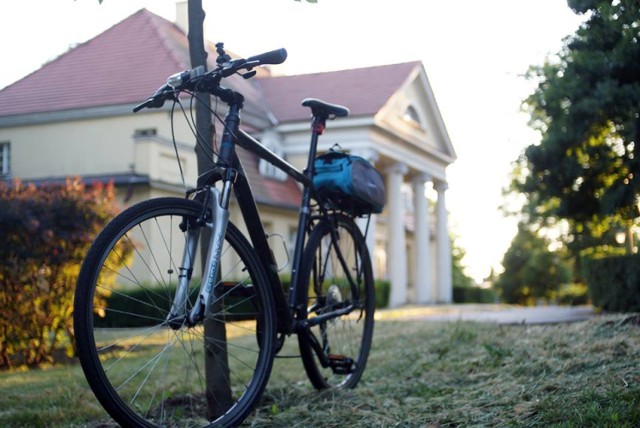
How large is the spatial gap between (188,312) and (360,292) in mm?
2092

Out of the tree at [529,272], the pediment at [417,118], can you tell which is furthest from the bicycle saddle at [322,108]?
the tree at [529,272]

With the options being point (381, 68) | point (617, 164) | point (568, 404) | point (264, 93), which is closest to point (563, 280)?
point (381, 68)

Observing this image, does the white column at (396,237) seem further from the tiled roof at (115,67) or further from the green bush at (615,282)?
the green bush at (615,282)

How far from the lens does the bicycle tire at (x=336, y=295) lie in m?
4.85

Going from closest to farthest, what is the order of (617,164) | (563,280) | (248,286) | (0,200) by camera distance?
(248,286) < (0,200) < (617,164) < (563,280)

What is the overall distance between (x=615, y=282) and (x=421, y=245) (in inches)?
889

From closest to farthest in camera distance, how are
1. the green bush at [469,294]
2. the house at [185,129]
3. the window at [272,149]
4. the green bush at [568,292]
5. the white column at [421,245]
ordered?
the house at [185,129]
the window at [272,149]
the white column at [421,245]
the green bush at [568,292]
the green bush at [469,294]

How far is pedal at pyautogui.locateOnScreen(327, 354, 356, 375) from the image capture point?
16.7 feet

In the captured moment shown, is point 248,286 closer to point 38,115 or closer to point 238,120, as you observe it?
point 238,120

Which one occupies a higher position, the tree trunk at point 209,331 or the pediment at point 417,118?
the pediment at point 417,118

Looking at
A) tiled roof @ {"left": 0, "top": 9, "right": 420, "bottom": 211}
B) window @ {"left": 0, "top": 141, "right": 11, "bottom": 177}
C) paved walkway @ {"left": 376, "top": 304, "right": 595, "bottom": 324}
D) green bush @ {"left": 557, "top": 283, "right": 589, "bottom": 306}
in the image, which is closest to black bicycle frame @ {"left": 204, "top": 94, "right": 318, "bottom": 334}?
paved walkway @ {"left": 376, "top": 304, "right": 595, "bottom": 324}

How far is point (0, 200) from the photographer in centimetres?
832

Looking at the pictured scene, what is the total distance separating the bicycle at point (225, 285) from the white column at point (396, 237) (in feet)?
81.9

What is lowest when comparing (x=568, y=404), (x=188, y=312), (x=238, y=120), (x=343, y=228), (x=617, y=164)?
(x=568, y=404)
